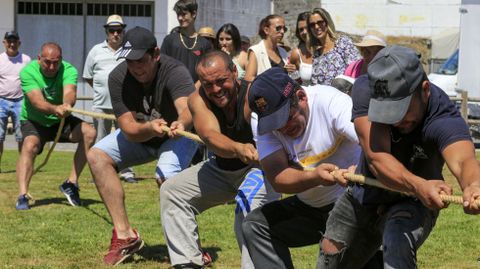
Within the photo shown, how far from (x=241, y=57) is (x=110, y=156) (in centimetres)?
408

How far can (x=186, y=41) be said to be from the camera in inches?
454

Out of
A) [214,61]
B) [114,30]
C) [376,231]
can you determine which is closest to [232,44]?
[114,30]

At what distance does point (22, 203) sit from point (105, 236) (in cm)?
199

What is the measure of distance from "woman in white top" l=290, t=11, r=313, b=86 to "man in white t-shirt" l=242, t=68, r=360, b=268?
13.4ft

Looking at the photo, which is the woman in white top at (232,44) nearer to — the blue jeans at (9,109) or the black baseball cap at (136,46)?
the black baseball cap at (136,46)

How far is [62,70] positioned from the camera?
10711 mm

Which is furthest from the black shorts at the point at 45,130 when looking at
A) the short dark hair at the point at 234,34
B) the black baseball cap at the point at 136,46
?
the black baseball cap at the point at 136,46

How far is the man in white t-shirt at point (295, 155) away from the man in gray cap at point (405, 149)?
353 millimetres

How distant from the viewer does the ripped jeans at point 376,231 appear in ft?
16.3

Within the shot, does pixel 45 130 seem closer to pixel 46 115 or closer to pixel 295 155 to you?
pixel 46 115

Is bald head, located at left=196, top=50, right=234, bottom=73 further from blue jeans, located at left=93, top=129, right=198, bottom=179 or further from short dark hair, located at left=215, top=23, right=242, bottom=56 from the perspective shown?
short dark hair, located at left=215, top=23, right=242, bottom=56

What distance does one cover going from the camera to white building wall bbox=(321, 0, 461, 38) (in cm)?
2866

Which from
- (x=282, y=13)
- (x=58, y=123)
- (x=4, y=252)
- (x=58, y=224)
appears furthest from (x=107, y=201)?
(x=282, y=13)

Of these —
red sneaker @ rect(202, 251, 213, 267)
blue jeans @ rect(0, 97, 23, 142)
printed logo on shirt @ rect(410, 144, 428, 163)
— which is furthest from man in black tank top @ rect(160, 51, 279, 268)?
blue jeans @ rect(0, 97, 23, 142)
